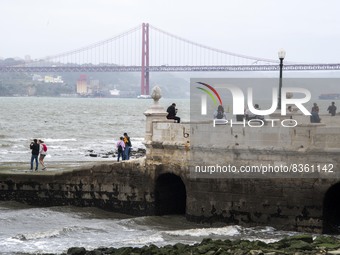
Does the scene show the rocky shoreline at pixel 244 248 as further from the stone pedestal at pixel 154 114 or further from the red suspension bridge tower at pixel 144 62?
the red suspension bridge tower at pixel 144 62

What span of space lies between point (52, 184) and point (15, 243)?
5061 mm

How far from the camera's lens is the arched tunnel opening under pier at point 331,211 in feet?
66.0

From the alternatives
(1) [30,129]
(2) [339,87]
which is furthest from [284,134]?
(2) [339,87]

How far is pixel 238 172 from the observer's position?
68.7 ft

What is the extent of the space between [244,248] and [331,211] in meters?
4.04

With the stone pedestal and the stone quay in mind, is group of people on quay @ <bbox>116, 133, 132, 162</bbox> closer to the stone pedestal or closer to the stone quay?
the stone quay

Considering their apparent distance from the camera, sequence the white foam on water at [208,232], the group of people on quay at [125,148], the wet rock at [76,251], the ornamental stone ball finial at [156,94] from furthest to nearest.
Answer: the group of people on quay at [125,148]
the ornamental stone ball finial at [156,94]
the white foam on water at [208,232]
the wet rock at [76,251]

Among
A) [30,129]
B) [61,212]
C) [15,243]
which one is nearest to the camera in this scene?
[15,243]

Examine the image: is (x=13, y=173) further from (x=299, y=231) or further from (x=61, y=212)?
(x=299, y=231)

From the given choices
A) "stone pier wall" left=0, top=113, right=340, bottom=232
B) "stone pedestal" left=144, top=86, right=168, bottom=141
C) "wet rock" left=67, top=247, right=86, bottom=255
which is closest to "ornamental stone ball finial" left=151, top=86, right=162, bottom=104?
"stone pedestal" left=144, top=86, right=168, bottom=141

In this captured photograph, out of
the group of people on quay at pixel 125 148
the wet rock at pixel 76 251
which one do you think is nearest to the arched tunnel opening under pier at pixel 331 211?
the wet rock at pixel 76 251

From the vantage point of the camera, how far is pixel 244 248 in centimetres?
1708

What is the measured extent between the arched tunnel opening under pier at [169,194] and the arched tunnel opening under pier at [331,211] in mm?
4168

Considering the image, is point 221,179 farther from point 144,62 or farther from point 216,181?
point 144,62
